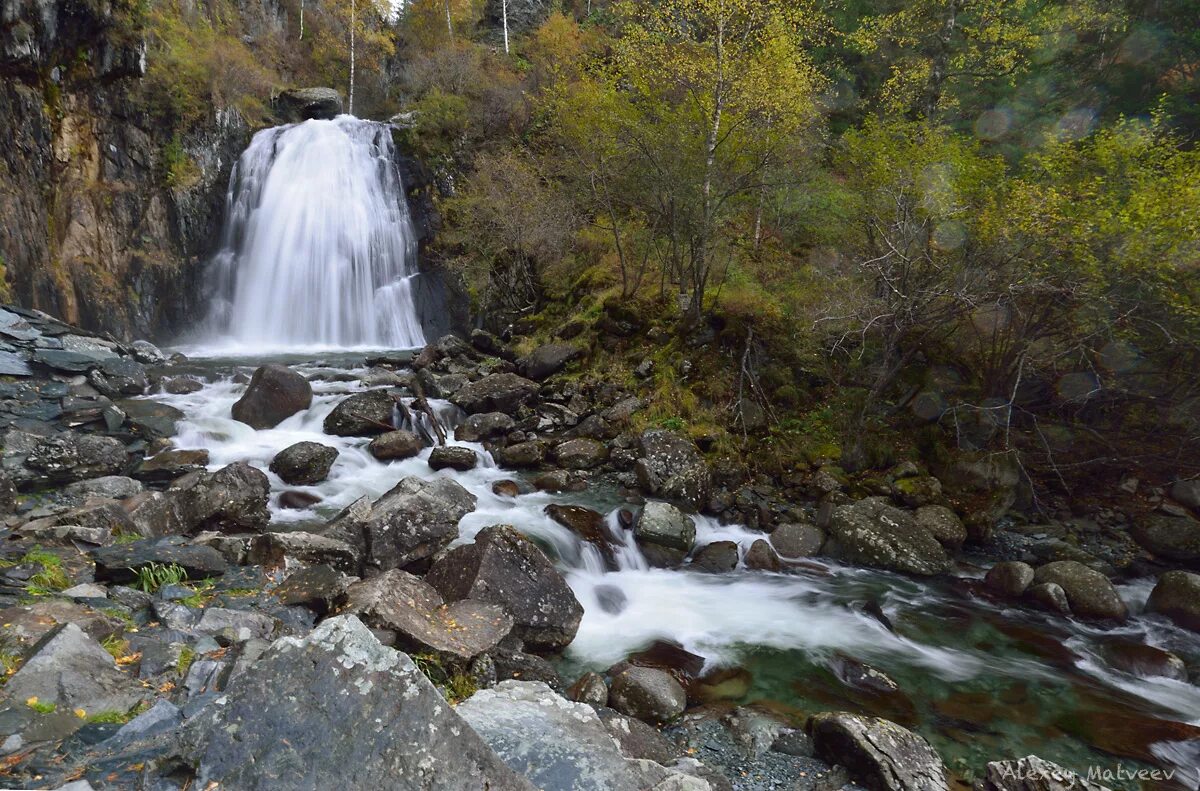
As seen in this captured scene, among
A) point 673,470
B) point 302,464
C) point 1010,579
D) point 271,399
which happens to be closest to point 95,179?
point 271,399

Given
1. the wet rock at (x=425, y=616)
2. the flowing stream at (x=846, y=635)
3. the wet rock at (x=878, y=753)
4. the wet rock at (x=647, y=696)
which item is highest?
the wet rock at (x=425, y=616)

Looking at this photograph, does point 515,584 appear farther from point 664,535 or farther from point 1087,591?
point 1087,591

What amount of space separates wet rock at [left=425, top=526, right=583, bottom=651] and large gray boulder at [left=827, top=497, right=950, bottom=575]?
470cm

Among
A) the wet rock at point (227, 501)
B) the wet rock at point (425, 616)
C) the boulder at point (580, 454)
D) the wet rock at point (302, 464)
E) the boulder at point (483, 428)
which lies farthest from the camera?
the boulder at point (483, 428)

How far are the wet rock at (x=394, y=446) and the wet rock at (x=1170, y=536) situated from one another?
11894mm

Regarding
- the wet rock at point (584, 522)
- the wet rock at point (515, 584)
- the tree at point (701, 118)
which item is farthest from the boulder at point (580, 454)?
the wet rock at point (515, 584)

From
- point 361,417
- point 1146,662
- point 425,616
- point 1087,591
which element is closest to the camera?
point 425,616

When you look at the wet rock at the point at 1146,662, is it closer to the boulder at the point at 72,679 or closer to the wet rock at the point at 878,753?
the wet rock at the point at 878,753

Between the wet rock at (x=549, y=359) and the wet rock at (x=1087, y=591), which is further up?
the wet rock at (x=549, y=359)

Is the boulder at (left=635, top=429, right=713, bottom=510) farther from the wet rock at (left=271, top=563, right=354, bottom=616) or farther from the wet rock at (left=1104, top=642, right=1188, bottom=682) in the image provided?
the wet rock at (left=271, top=563, right=354, bottom=616)

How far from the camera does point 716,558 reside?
881 cm

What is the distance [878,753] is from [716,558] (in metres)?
4.21

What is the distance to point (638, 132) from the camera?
1377 cm

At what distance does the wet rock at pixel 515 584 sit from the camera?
19.6ft
